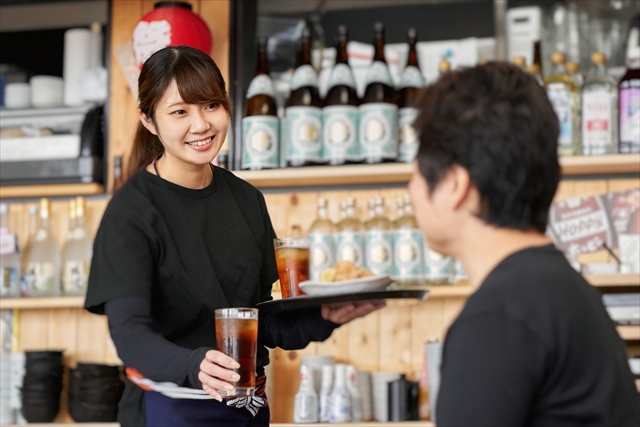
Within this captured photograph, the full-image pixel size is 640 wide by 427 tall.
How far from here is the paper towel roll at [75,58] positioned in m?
2.61

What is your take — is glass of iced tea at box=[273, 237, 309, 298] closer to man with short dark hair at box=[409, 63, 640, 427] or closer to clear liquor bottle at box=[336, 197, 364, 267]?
man with short dark hair at box=[409, 63, 640, 427]

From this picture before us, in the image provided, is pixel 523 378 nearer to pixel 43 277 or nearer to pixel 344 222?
pixel 344 222

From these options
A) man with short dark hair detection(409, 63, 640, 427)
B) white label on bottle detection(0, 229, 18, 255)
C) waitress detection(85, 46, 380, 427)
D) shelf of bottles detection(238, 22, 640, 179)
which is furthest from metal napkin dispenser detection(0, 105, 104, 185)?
man with short dark hair detection(409, 63, 640, 427)

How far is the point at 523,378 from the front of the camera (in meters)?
0.68

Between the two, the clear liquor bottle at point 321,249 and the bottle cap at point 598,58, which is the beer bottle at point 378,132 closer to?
the clear liquor bottle at point 321,249

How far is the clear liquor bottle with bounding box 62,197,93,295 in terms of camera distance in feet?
8.16

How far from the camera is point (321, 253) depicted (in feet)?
7.64

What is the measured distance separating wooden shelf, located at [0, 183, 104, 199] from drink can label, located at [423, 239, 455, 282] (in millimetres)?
998

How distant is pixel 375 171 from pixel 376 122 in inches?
5.3

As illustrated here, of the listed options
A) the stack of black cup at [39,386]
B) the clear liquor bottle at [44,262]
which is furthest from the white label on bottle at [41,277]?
the stack of black cup at [39,386]

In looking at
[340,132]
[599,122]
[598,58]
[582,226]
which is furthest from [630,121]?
[340,132]

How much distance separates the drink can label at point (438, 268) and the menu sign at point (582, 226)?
1.06 ft

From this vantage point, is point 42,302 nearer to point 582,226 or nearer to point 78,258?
point 78,258

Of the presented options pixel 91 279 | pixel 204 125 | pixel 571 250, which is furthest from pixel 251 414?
pixel 571 250
